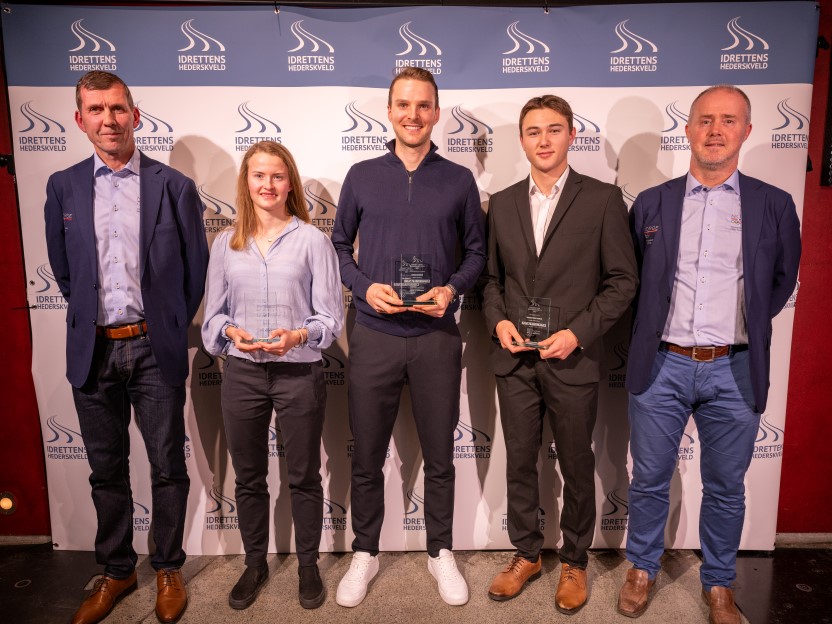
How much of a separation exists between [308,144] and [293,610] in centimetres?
235

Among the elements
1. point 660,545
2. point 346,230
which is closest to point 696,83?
point 346,230

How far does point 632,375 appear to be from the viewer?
106 inches

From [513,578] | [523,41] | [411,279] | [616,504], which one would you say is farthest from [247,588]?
[523,41]

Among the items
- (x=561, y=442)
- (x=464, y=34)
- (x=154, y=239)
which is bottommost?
(x=561, y=442)

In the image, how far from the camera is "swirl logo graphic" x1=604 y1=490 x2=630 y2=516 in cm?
328

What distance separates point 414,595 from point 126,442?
1606mm

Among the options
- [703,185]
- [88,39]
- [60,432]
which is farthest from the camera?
[60,432]

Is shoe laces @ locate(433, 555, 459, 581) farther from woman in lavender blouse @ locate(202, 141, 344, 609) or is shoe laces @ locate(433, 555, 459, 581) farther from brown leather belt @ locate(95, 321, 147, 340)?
brown leather belt @ locate(95, 321, 147, 340)

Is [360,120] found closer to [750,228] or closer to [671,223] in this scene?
[671,223]

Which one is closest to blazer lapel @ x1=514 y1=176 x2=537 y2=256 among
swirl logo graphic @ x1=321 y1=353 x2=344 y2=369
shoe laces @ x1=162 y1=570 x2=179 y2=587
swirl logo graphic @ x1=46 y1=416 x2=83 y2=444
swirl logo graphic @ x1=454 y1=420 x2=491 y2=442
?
swirl logo graphic @ x1=454 y1=420 x2=491 y2=442

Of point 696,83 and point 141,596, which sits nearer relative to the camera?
point 141,596

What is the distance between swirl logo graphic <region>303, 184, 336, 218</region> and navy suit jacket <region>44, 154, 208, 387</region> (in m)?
0.63

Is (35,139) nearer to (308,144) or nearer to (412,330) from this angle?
(308,144)

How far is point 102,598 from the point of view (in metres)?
2.72
